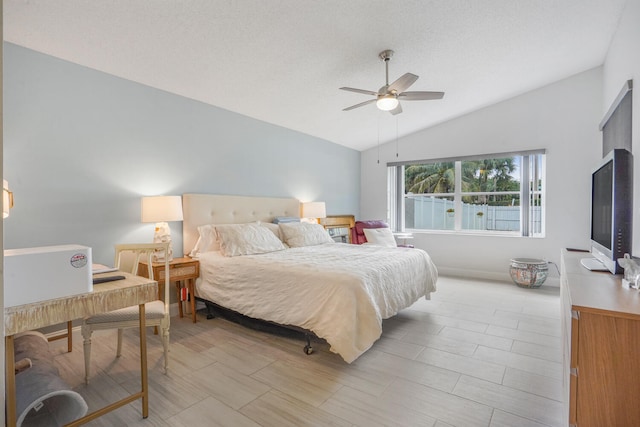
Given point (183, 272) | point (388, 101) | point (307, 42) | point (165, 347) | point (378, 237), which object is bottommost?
point (165, 347)

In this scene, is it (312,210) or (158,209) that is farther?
(312,210)

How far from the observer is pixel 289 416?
5.59 ft

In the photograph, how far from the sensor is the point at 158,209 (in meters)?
2.92

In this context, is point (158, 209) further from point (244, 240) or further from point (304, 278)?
point (304, 278)

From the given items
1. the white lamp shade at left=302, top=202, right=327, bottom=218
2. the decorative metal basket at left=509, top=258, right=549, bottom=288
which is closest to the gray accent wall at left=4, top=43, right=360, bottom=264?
the white lamp shade at left=302, top=202, right=327, bottom=218

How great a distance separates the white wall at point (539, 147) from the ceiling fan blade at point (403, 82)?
2.94 m

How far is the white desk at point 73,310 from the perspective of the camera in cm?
121

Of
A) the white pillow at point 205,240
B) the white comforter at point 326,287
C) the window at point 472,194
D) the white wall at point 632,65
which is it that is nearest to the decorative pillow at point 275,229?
the white comforter at point 326,287

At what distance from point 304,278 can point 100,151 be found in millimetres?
2240

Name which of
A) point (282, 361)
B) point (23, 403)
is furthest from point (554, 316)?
point (23, 403)

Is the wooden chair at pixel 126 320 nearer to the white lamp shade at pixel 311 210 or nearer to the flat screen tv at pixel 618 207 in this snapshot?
the white lamp shade at pixel 311 210

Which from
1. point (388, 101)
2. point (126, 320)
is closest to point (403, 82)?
point (388, 101)

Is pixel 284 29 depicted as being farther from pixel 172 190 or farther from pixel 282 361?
pixel 282 361

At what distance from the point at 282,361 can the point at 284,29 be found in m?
2.66
